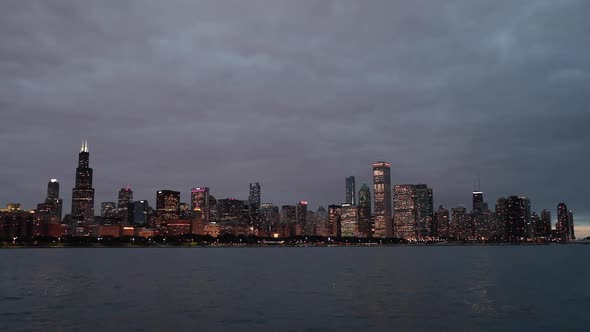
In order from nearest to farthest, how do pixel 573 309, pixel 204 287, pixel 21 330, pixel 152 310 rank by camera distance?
pixel 21 330
pixel 152 310
pixel 573 309
pixel 204 287

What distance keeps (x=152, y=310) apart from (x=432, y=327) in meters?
26.6

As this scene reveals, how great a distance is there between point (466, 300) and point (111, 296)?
1646 inches

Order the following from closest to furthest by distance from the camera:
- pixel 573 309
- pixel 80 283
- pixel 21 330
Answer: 1. pixel 21 330
2. pixel 573 309
3. pixel 80 283

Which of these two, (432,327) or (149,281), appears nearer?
(432,327)

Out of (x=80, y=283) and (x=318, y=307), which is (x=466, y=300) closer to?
(x=318, y=307)

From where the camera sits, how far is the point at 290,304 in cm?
5703

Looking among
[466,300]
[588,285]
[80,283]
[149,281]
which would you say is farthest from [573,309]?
[80,283]

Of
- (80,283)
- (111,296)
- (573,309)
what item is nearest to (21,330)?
(111,296)

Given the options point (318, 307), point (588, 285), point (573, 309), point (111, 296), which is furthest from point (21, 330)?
point (588, 285)

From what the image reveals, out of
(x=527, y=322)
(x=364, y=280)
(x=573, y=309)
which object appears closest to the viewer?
→ (x=527, y=322)

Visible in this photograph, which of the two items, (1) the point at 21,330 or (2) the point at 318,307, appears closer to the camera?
(1) the point at 21,330

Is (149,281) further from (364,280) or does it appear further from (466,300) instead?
(466,300)

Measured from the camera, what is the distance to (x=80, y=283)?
269ft

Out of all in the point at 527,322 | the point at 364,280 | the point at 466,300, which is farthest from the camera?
the point at 364,280
